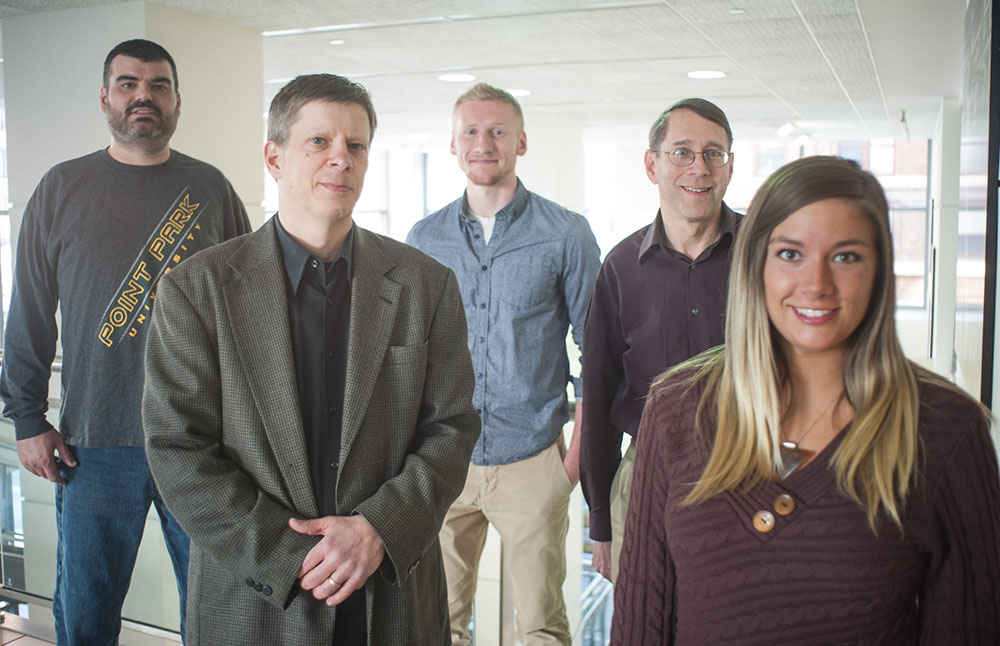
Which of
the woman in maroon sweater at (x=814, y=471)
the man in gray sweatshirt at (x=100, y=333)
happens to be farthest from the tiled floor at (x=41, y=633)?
the woman in maroon sweater at (x=814, y=471)

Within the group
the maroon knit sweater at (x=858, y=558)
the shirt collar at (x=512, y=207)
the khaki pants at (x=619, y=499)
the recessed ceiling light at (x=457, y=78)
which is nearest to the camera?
the maroon knit sweater at (x=858, y=558)

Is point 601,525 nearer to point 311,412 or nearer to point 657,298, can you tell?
point 657,298

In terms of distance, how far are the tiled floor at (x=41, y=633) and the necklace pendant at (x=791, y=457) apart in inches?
Answer: 106

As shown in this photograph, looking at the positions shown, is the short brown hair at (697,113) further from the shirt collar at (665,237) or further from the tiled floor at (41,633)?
the tiled floor at (41,633)

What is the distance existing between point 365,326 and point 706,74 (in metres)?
4.45

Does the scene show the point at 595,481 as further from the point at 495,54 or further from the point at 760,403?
the point at 495,54

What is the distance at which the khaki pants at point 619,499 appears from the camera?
2.29m

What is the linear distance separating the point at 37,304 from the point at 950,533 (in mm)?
2387

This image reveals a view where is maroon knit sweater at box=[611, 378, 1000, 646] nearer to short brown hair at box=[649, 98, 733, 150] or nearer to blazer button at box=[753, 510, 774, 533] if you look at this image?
blazer button at box=[753, 510, 774, 533]

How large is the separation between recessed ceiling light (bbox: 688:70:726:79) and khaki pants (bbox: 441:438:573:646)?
11.7ft

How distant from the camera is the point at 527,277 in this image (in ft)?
8.64

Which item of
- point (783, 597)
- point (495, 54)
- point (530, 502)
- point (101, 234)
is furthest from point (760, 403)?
point (495, 54)

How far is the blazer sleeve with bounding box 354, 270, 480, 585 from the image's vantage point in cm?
171

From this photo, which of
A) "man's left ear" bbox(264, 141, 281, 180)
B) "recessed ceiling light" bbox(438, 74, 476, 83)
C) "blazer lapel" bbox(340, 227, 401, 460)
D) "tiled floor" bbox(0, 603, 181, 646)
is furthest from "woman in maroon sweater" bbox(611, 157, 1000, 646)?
"recessed ceiling light" bbox(438, 74, 476, 83)
